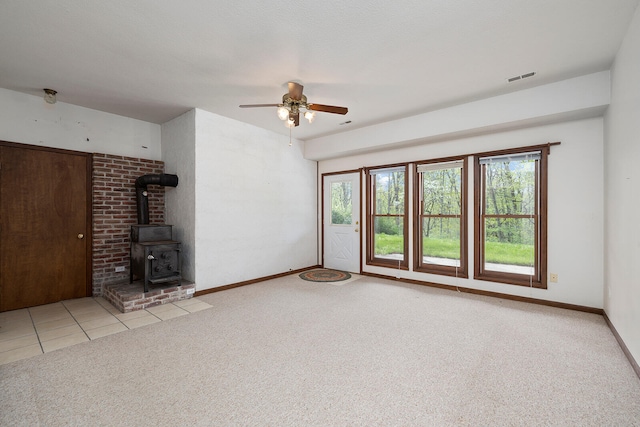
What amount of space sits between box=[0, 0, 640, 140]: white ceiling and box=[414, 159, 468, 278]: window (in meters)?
1.28

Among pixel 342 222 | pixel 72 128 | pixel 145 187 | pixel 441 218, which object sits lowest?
pixel 342 222

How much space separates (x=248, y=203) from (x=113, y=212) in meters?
2.05

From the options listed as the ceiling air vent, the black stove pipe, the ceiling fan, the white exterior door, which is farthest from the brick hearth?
the ceiling air vent

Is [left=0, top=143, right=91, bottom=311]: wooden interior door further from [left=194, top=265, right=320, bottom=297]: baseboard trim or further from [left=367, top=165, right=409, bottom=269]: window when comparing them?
[left=367, top=165, right=409, bottom=269]: window

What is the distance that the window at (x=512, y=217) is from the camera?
3883 mm

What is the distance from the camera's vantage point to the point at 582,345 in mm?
2639

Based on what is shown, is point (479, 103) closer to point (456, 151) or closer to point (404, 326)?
point (456, 151)

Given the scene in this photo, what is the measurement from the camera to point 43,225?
384cm

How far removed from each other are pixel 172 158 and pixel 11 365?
322 cm

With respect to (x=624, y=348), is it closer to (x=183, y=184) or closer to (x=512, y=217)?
(x=512, y=217)

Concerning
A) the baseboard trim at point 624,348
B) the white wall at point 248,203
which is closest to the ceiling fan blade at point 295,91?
the white wall at point 248,203

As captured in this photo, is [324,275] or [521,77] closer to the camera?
[521,77]

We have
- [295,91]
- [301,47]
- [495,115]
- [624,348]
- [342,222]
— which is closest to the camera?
[624,348]

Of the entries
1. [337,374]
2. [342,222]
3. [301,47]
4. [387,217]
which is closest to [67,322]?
[337,374]
